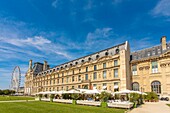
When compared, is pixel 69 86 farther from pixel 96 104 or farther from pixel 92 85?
pixel 96 104

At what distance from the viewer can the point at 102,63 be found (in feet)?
149

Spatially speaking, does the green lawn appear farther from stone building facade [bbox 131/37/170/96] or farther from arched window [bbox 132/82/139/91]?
arched window [bbox 132/82/139/91]

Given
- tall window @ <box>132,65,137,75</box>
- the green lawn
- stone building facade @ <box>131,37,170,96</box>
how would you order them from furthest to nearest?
tall window @ <box>132,65,137,75</box>, stone building facade @ <box>131,37,170,96</box>, the green lawn

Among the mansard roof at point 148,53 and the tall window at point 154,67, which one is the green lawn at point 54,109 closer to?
the tall window at point 154,67

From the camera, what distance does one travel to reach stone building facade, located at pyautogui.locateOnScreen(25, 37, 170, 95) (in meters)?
36.0

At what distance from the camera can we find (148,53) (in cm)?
4016

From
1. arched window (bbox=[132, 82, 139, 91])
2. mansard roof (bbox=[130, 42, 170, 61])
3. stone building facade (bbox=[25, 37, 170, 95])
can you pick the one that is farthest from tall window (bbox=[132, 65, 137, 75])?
arched window (bbox=[132, 82, 139, 91])

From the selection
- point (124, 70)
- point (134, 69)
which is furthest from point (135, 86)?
point (124, 70)

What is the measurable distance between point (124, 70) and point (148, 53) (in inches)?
311

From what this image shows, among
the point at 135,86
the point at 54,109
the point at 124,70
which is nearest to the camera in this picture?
the point at 54,109

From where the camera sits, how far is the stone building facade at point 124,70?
118 feet

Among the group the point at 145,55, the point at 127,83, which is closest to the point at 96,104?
the point at 127,83

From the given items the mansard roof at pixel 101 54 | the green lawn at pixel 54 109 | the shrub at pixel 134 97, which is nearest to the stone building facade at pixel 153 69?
the mansard roof at pixel 101 54

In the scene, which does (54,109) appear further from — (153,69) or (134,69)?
(134,69)
